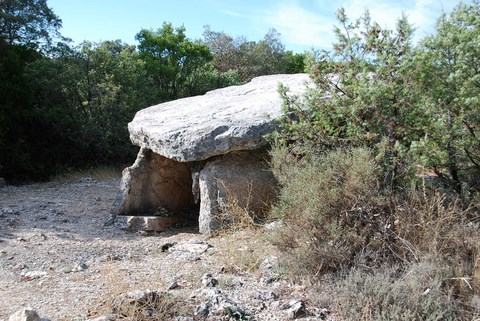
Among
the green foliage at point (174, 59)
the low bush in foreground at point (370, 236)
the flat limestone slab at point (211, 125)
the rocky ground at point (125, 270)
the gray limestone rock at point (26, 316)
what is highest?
the green foliage at point (174, 59)

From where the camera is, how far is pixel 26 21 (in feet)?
52.4

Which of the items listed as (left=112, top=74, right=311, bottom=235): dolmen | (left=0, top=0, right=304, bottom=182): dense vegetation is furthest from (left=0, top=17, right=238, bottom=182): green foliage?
Result: (left=112, top=74, right=311, bottom=235): dolmen

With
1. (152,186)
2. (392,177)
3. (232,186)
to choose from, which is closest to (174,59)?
(152,186)

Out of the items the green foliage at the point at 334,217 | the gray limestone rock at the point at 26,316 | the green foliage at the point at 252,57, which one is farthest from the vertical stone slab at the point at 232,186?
the green foliage at the point at 252,57

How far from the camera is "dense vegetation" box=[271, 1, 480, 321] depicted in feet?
13.4

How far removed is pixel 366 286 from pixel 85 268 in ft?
9.55

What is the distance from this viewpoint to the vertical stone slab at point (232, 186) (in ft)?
21.5

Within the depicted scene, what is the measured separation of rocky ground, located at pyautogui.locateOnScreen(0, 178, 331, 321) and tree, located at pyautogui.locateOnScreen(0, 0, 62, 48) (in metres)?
9.27

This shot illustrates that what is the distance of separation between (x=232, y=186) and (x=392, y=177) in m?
2.35

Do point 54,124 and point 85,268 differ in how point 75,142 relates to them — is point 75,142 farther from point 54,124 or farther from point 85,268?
point 85,268

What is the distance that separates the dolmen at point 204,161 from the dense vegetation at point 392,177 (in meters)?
0.77

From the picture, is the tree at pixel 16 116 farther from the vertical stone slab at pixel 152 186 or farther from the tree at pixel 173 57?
the vertical stone slab at pixel 152 186

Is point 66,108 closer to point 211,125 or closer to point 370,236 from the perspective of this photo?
point 211,125

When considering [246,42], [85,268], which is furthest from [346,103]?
[246,42]
